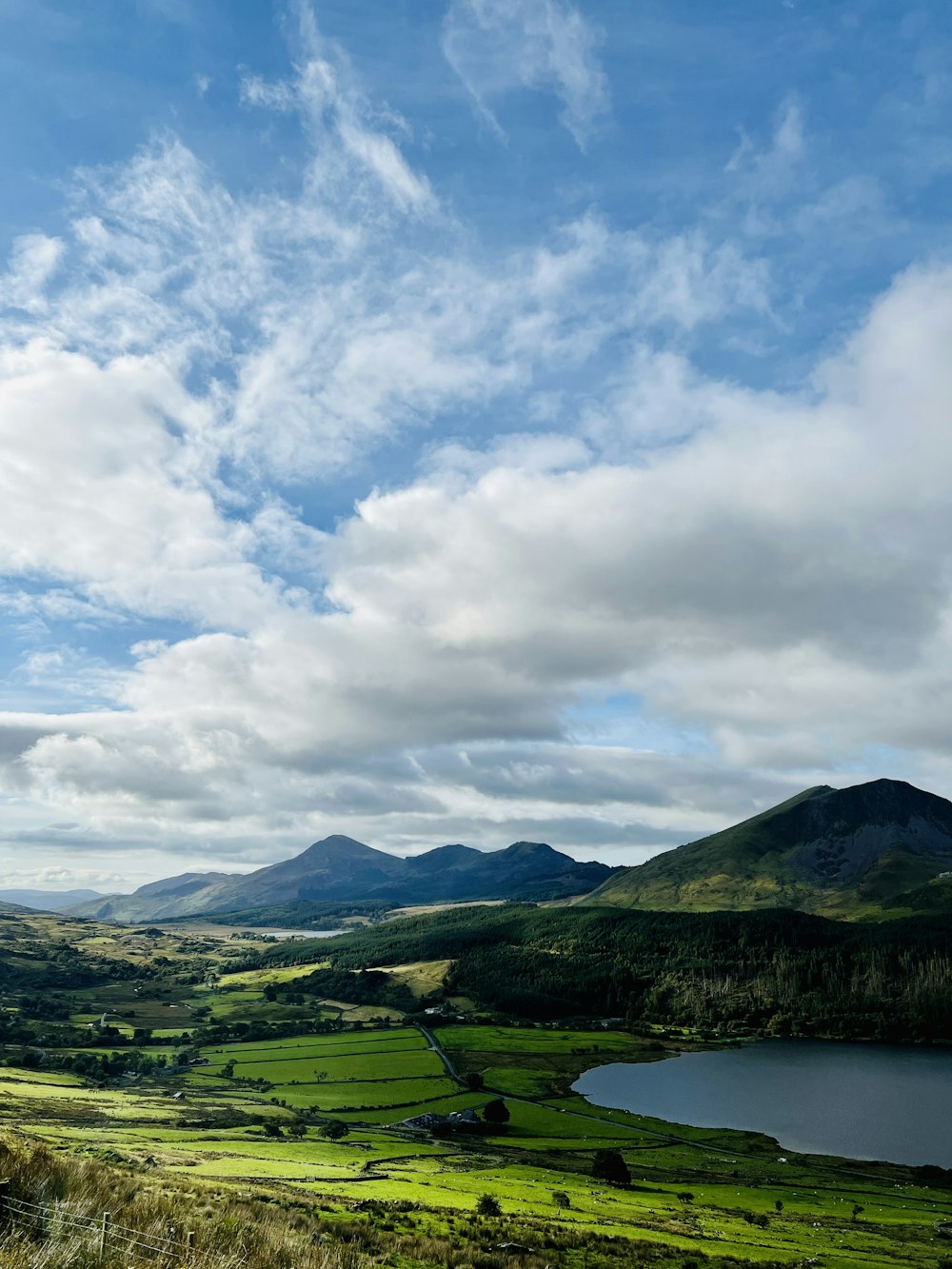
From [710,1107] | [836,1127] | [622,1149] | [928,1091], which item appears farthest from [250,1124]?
[928,1091]

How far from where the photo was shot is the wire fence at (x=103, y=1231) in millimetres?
19328

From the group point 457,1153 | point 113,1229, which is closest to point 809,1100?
point 457,1153

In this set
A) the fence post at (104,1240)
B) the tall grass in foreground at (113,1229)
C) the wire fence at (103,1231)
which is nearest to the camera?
the tall grass in foreground at (113,1229)

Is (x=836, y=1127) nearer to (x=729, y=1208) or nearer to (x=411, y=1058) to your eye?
(x=729, y=1208)

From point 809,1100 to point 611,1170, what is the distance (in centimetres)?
9626

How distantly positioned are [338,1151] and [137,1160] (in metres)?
36.8

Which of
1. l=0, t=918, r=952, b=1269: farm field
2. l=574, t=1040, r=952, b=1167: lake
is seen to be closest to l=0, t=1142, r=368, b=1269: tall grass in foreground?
l=0, t=918, r=952, b=1269: farm field

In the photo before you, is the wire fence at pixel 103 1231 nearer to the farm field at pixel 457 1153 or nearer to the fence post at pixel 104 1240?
the fence post at pixel 104 1240

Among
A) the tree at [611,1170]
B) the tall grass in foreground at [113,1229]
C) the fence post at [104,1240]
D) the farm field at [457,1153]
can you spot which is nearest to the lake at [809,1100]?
the farm field at [457,1153]

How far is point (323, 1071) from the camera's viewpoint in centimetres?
16650

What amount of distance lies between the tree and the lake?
53312 mm

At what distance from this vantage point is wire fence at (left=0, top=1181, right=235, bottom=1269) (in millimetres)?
19328

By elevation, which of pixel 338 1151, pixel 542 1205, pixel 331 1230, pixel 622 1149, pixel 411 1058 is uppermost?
pixel 331 1230

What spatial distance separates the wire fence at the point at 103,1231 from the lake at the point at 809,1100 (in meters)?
133
